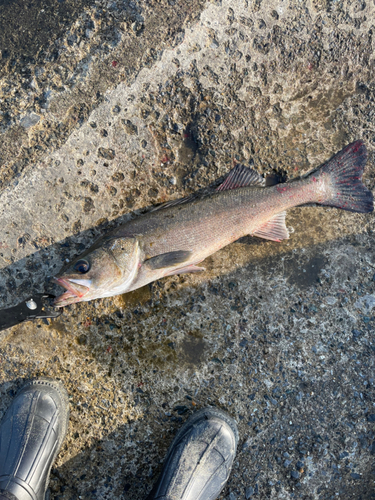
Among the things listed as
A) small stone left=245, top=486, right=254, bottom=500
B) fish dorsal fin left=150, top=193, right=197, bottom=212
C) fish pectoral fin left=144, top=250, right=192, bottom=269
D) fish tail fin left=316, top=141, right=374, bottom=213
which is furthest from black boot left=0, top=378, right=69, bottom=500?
fish tail fin left=316, top=141, right=374, bottom=213

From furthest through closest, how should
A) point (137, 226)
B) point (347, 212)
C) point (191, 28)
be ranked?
1. point (347, 212)
2. point (191, 28)
3. point (137, 226)

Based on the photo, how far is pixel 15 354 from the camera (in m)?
3.35

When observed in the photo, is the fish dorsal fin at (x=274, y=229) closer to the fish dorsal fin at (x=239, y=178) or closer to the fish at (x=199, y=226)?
the fish at (x=199, y=226)

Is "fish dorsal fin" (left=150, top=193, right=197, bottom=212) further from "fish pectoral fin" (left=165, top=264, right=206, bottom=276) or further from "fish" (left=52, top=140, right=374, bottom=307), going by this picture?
"fish pectoral fin" (left=165, top=264, right=206, bottom=276)

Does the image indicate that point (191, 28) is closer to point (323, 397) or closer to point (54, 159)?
point (54, 159)

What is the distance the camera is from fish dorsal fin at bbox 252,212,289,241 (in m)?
3.46

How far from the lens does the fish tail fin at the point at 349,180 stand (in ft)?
11.6

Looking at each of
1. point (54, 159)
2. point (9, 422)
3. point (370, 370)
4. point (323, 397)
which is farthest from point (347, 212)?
point (9, 422)

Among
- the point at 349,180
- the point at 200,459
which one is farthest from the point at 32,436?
the point at 349,180

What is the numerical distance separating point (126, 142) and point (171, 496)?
11.9 ft

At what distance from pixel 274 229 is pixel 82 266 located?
201 centimetres

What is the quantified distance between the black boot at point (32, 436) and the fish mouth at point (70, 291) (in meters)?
1.02

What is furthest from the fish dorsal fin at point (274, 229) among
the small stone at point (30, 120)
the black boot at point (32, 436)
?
the black boot at point (32, 436)

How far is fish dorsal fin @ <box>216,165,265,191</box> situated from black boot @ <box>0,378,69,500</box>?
107 inches
